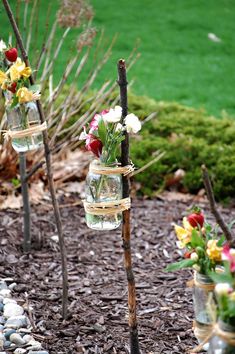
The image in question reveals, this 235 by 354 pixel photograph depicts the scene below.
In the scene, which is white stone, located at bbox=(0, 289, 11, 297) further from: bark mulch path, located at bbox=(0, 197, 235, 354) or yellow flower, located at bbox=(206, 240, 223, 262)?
yellow flower, located at bbox=(206, 240, 223, 262)

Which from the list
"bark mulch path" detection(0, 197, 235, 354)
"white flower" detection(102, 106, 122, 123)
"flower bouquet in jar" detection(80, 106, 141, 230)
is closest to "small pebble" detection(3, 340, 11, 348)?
"bark mulch path" detection(0, 197, 235, 354)

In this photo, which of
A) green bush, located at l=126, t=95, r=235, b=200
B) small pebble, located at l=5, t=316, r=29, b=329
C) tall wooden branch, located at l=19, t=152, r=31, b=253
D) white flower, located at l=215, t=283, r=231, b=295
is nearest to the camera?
white flower, located at l=215, t=283, r=231, b=295

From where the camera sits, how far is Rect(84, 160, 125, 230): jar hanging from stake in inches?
98.2

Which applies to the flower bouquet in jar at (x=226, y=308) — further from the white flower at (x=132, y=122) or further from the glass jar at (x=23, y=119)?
the glass jar at (x=23, y=119)

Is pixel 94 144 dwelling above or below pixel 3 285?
above

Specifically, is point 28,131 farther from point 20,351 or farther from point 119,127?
point 20,351

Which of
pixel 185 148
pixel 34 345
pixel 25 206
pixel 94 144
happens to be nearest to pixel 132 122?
pixel 94 144

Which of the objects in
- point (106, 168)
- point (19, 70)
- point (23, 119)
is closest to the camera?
point (106, 168)

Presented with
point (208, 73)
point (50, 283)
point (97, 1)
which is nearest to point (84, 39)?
point (50, 283)

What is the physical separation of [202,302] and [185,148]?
2.89 meters

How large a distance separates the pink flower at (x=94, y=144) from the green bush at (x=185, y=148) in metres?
2.28

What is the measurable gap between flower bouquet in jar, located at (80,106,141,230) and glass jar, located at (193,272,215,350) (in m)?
0.43

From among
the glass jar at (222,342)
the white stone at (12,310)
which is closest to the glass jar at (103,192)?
the white stone at (12,310)

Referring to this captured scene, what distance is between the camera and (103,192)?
8.41 feet
